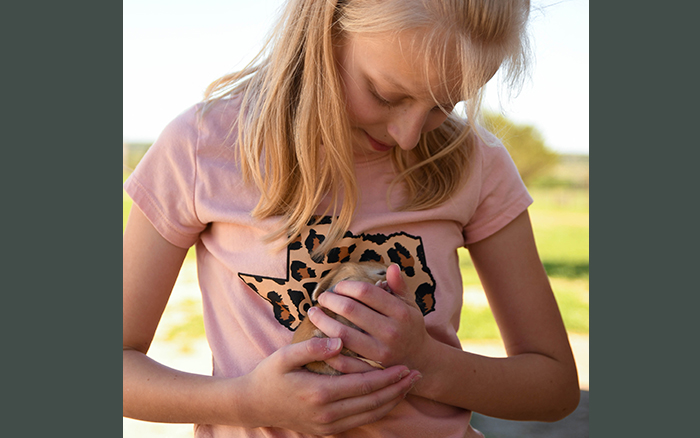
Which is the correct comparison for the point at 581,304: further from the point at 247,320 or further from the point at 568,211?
the point at 247,320

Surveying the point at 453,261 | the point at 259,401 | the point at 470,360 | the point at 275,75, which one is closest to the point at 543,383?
the point at 470,360

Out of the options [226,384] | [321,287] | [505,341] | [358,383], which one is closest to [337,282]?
[321,287]

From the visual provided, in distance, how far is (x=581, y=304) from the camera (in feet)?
23.5

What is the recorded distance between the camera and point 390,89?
1179 mm

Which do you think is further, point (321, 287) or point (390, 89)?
point (321, 287)

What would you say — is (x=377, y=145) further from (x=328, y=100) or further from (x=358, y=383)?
(x=358, y=383)

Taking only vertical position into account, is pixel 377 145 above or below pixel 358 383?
above

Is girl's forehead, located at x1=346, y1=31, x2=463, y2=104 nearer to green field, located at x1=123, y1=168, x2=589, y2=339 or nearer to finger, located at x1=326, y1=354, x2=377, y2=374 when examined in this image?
finger, located at x1=326, y1=354, x2=377, y2=374

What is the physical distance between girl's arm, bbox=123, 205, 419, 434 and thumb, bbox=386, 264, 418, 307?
168 mm

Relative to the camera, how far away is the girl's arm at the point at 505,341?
1.21 meters

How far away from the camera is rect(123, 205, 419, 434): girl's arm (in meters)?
1.18

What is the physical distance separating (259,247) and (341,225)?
0.22m

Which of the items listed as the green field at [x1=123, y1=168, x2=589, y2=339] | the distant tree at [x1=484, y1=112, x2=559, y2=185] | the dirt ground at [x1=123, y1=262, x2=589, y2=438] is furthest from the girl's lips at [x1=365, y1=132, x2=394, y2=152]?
the distant tree at [x1=484, y1=112, x2=559, y2=185]

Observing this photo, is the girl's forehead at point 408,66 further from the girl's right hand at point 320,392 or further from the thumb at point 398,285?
the girl's right hand at point 320,392
